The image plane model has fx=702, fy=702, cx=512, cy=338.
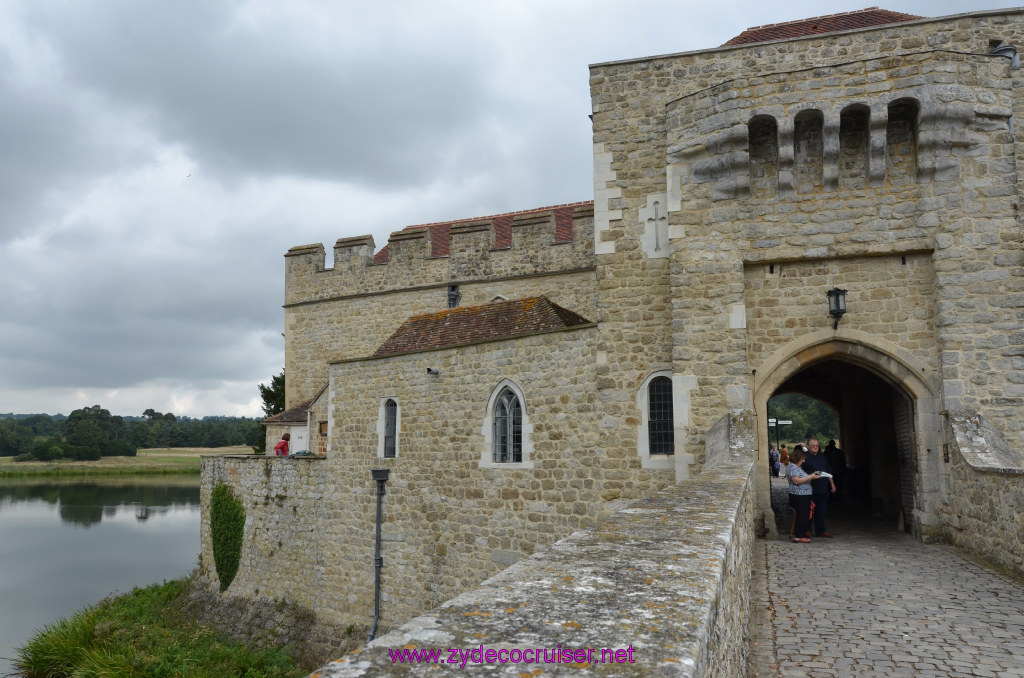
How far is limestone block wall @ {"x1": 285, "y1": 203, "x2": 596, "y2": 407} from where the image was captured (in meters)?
17.7

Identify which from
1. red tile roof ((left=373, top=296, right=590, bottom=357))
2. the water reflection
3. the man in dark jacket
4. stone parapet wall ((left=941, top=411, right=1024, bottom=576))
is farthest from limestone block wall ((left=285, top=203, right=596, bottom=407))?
the water reflection

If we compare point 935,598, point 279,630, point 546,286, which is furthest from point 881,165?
point 279,630

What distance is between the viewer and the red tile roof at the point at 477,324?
12859 mm

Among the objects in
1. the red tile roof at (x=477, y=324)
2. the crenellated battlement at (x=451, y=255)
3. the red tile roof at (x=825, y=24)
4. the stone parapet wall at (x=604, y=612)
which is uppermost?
the red tile roof at (x=825, y=24)

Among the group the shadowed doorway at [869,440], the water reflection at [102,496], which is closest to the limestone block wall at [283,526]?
the shadowed doorway at [869,440]

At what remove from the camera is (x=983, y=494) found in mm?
7457

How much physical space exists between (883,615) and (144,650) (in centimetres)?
1541

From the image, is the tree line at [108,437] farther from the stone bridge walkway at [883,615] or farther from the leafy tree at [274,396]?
the stone bridge walkway at [883,615]

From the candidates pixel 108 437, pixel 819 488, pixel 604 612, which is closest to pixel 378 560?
pixel 819 488

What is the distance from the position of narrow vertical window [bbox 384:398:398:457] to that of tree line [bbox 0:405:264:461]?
2291 inches

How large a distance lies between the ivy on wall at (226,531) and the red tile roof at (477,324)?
5.66 metres

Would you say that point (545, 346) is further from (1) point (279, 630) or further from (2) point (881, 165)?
(1) point (279, 630)

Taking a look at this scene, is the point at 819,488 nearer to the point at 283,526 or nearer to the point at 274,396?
the point at 283,526

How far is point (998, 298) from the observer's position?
346 inches
